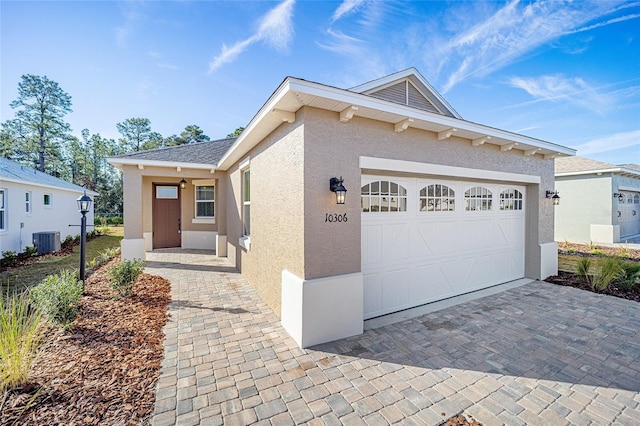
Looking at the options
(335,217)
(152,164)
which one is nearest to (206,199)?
(152,164)

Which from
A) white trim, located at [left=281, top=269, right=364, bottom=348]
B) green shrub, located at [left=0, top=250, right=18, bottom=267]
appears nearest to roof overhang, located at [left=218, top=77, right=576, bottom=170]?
white trim, located at [left=281, top=269, right=364, bottom=348]

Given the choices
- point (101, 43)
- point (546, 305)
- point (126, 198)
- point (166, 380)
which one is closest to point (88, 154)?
point (126, 198)

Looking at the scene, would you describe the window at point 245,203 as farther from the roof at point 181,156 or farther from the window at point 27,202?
the window at point 27,202

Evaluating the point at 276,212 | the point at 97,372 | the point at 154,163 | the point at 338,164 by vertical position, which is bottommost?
the point at 97,372

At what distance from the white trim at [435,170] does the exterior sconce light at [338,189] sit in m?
0.65

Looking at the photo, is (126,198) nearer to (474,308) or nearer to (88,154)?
(474,308)

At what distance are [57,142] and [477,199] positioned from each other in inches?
1559

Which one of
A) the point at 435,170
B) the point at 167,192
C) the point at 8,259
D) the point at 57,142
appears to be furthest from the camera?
the point at 57,142

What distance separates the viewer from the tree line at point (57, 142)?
26.3m

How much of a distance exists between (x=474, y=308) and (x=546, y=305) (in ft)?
5.47

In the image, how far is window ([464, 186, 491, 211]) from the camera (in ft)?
21.5

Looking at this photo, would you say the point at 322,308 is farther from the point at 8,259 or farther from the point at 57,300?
the point at 8,259

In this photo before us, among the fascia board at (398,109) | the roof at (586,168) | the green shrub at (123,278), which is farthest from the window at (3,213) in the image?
the roof at (586,168)

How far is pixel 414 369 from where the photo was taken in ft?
11.4
